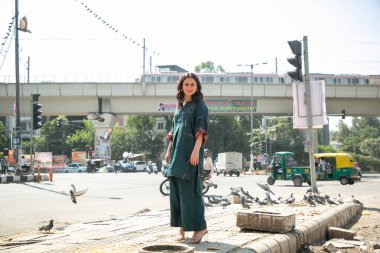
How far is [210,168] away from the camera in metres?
13.3

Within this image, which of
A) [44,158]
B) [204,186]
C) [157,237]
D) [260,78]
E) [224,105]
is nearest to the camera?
[157,237]

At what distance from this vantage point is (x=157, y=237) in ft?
16.0

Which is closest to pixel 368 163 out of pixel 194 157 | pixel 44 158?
pixel 44 158

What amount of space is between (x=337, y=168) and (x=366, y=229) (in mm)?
16175

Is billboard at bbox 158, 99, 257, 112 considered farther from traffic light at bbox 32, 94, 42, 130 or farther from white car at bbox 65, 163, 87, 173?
white car at bbox 65, 163, 87, 173

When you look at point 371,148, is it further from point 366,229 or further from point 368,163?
point 366,229

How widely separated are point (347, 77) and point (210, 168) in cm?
4201

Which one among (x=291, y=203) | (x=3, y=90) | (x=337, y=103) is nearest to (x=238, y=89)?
(x=337, y=103)

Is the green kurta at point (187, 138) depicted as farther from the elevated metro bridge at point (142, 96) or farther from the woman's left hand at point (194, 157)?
the elevated metro bridge at point (142, 96)

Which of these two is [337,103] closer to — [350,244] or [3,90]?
[3,90]

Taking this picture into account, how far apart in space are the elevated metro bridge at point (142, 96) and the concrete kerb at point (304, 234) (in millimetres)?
27569

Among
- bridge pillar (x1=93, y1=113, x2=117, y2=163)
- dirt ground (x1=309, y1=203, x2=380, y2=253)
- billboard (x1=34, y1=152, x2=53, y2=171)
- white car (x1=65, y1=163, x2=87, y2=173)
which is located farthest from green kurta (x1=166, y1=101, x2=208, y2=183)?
white car (x1=65, y1=163, x2=87, y2=173)

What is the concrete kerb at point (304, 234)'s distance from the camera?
4273mm

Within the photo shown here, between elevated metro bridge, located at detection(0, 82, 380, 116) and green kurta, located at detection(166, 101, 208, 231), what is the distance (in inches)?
1180
